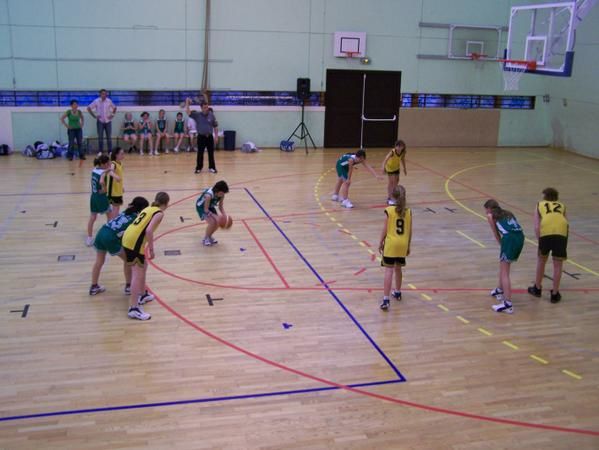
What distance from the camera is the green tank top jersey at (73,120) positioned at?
17672mm

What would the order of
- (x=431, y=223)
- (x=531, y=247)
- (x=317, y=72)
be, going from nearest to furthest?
(x=531, y=247) → (x=431, y=223) → (x=317, y=72)

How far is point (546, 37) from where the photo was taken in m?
14.9

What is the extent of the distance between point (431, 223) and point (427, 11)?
10867 millimetres

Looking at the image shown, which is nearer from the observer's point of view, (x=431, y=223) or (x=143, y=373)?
(x=143, y=373)

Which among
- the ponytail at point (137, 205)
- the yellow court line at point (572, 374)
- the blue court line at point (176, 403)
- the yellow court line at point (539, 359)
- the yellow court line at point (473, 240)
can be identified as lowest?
the blue court line at point (176, 403)

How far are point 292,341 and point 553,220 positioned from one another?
3.91 m

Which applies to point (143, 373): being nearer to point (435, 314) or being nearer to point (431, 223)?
point (435, 314)

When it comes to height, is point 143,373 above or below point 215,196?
below

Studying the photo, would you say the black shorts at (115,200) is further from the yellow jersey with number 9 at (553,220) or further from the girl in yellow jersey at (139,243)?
the yellow jersey with number 9 at (553,220)

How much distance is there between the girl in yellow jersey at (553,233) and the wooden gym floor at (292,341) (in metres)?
0.48

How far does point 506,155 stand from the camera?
67.9 feet

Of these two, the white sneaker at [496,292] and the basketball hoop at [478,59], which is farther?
the basketball hoop at [478,59]

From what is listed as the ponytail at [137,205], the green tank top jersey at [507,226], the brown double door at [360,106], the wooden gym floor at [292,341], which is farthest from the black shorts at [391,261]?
the brown double door at [360,106]

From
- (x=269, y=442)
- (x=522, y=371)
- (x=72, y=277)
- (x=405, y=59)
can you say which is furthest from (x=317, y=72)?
(x=269, y=442)
